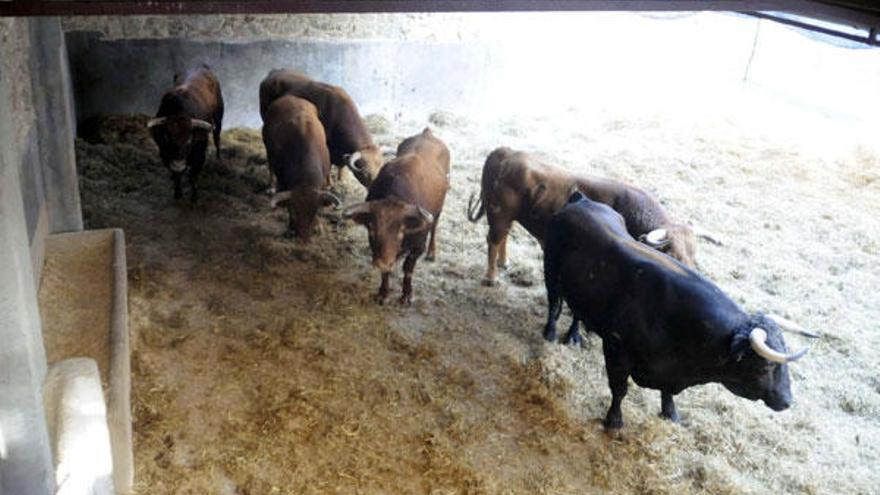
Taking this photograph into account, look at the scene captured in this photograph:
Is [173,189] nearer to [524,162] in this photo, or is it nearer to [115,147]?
[115,147]

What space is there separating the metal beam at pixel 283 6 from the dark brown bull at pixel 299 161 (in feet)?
14.1

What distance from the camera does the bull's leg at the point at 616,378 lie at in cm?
589

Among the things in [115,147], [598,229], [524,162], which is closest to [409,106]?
[115,147]

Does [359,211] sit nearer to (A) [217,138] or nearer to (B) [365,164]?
(B) [365,164]

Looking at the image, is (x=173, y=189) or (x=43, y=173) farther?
(x=173, y=189)

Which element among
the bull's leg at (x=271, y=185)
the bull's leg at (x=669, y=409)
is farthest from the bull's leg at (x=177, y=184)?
the bull's leg at (x=669, y=409)

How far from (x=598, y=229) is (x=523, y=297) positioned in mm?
1789

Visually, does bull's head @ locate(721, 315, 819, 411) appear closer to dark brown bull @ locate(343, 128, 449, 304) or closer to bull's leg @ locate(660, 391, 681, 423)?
bull's leg @ locate(660, 391, 681, 423)

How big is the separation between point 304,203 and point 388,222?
1412mm

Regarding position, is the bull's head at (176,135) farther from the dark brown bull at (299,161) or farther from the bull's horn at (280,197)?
the bull's horn at (280,197)

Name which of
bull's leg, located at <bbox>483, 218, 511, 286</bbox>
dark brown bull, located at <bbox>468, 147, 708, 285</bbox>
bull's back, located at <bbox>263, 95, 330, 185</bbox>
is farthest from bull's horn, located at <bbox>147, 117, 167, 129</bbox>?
bull's leg, located at <bbox>483, 218, 511, 286</bbox>

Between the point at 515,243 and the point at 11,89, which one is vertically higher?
the point at 11,89

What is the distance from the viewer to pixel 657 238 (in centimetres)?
704

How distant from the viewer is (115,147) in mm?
10469
